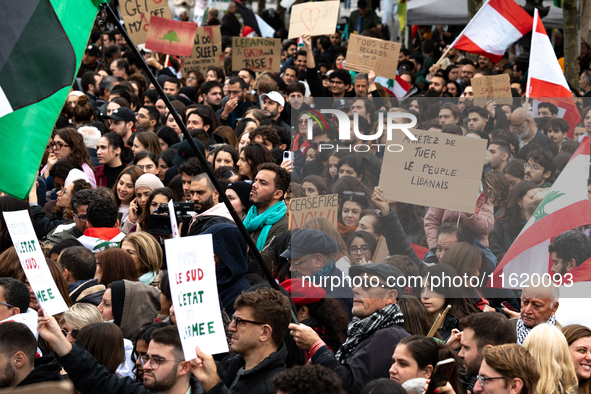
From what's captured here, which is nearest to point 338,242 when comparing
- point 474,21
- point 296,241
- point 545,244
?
point 296,241

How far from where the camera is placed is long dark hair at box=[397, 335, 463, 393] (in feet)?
11.8

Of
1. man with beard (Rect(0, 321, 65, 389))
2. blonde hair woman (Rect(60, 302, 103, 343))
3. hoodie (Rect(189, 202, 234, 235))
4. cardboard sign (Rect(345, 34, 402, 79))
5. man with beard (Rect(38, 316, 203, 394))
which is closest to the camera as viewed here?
man with beard (Rect(38, 316, 203, 394))

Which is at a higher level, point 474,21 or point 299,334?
point 474,21

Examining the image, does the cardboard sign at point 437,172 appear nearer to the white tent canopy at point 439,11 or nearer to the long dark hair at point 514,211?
the long dark hair at point 514,211

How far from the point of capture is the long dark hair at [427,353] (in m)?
3.61

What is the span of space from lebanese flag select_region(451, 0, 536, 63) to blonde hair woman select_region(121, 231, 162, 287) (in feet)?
20.6

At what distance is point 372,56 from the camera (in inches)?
427

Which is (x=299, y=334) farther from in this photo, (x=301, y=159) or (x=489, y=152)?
(x=489, y=152)

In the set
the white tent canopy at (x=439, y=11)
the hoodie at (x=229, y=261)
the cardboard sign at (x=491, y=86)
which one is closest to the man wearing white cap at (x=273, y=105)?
the cardboard sign at (x=491, y=86)

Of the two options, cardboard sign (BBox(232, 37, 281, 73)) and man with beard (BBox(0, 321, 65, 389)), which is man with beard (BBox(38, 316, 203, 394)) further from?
cardboard sign (BBox(232, 37, 281, 73))

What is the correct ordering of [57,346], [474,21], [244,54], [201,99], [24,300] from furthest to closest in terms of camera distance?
[244,54] < [201,99] < [474,21] < [24,300] < [57,346]

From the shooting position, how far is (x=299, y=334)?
3.80 meters

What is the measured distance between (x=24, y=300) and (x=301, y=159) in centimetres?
186

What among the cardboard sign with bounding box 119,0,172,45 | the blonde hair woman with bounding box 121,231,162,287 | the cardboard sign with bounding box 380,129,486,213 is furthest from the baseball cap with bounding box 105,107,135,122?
the cardboard sign with bounding box 380,129,486,213
